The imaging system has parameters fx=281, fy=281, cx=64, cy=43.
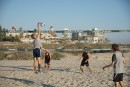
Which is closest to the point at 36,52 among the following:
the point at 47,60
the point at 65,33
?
the point at 47,60

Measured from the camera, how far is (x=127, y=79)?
9219 mm

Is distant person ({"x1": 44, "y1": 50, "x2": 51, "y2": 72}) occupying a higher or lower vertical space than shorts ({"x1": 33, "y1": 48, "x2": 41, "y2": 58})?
lower

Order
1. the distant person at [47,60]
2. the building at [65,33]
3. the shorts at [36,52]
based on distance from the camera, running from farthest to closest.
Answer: the building at [65,33]
the distant person at [47,60]
the shorts at [36,52]

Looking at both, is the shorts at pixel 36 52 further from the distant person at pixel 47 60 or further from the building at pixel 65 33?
the building at pixel 65 33

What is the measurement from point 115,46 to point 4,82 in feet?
14.2

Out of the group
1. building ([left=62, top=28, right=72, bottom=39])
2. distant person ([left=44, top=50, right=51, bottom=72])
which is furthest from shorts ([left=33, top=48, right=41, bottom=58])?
building ([left=62, top=28, right=72, bottom=39])

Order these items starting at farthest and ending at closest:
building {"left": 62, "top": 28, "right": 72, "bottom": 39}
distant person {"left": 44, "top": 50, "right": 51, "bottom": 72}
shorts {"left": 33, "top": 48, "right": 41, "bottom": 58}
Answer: building {"left": 62, "top": 28, "right": 72, "bottom": 39} < distant person {"left": 44, "top": 50, "right": 51, "bottom": 72} < shorts {"left": 33, "top": 48, "right": 41, "bottom": 58}

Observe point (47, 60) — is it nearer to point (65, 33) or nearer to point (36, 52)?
point (36, 52)

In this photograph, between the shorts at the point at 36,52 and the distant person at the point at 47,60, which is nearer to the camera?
the shorts at the point at 36,52

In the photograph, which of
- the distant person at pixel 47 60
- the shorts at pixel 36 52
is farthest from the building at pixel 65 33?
the shorts at pixel 36 52

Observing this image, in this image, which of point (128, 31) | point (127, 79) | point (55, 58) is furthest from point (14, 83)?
point (128, 31)

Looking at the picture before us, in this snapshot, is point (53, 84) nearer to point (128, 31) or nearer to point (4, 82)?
point (4, 82)

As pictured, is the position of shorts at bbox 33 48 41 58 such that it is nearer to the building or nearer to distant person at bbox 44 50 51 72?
distant person at bbox 44 50 51 72

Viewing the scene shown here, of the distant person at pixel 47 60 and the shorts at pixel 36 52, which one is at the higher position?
the shorts at pixel 36 52
